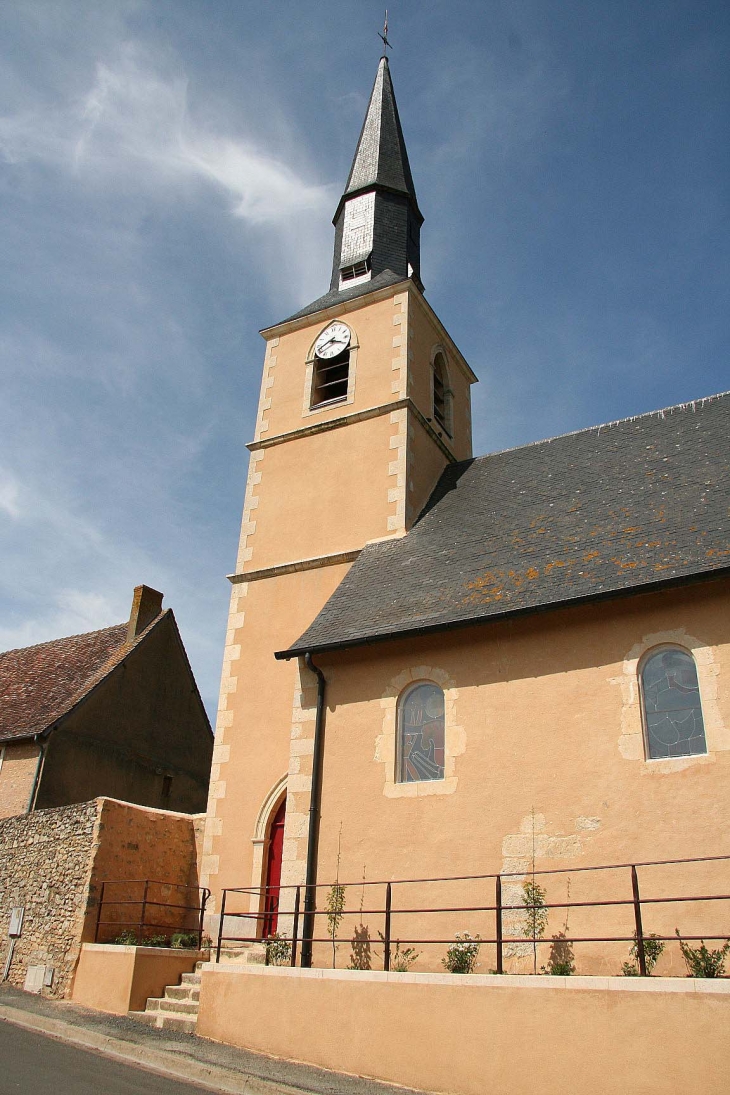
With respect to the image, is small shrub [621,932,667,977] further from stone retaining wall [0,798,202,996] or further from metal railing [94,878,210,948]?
stone retaining wall [0,798,202,996]

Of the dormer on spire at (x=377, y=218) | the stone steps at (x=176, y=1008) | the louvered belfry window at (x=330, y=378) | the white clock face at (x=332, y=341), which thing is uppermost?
the dormer on spire at (x=377, y=218)

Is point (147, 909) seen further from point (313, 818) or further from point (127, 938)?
point (313, 818)

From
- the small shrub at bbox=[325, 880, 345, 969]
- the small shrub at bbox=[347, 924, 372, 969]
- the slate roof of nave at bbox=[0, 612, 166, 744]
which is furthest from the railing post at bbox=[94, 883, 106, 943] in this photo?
the slate roof of nave at bbox=[0, 612, 166, 744]

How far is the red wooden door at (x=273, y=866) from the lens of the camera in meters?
11.5

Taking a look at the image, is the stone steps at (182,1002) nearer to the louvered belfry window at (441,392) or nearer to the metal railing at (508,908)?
the metal railing at (508,908)

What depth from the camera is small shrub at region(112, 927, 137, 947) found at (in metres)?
10.8

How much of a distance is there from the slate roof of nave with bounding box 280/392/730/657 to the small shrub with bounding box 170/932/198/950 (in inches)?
156

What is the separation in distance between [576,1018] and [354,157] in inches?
726

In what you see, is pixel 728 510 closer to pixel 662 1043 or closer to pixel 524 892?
A: pixel 524 892

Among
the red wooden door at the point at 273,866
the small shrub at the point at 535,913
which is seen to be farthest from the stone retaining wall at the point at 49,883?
the small shrub at the point at 535,913

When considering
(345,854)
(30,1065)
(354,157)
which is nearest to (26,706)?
(345,854)

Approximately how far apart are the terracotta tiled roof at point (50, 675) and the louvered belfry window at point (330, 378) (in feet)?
25.0

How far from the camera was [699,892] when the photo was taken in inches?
306

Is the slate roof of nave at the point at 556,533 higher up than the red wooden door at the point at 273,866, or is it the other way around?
the slate roof of nave at the point at 556,533
